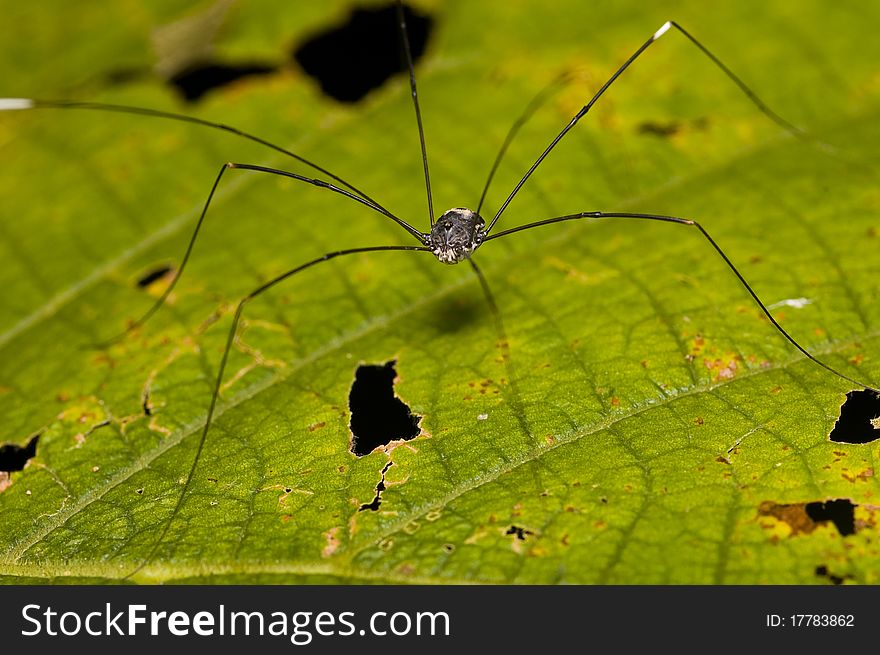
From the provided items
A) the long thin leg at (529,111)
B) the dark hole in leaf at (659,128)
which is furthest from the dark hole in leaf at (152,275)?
the dark hole in leaf at (659,128)

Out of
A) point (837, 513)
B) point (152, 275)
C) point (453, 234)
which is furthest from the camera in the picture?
point (152, 275)

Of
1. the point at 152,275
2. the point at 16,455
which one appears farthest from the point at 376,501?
the point at 152,275

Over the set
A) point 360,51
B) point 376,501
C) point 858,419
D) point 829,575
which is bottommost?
point 829,575

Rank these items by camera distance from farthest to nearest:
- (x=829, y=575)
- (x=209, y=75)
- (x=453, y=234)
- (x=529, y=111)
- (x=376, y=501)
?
(x=209, y=75)
(x=529, y=111)
(x=453, y=234)
(x=376, y=501)
(x=829, y=575)

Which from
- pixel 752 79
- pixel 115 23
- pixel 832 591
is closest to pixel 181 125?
pixel 115 23

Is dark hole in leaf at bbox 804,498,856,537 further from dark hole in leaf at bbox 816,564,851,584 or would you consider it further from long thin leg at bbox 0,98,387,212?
long thin leg at bbox 0,98,387,212

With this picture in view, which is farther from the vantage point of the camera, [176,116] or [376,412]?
[176,116]

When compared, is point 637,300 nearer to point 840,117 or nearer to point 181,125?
point 840,117

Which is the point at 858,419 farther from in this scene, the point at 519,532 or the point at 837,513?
the point at 519,532
